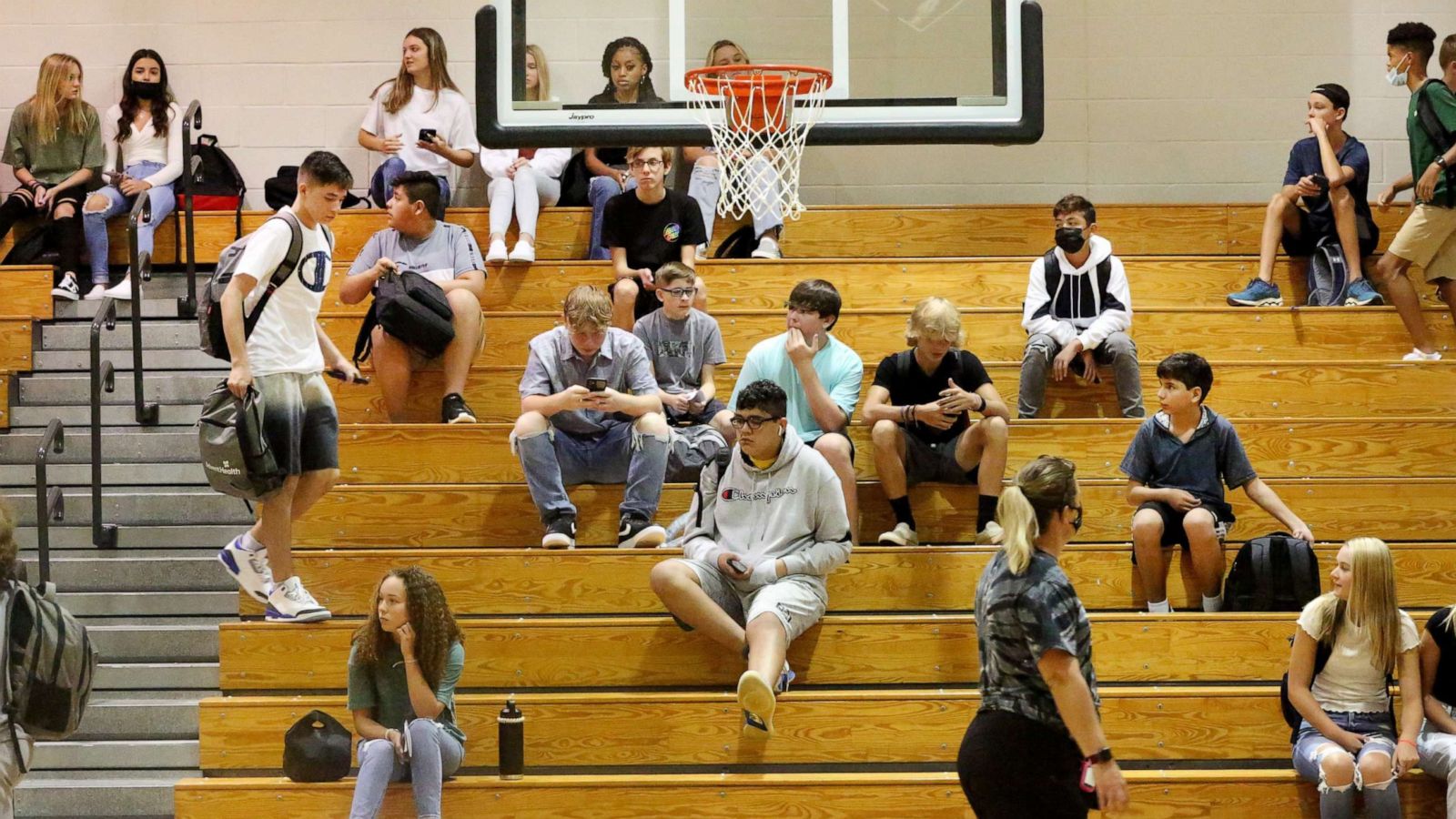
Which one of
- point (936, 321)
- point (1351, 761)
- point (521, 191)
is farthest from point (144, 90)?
point (1351, 761)

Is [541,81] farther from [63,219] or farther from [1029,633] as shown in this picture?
[63,219]

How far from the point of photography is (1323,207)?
7.93 metres

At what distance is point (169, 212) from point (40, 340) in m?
1.10

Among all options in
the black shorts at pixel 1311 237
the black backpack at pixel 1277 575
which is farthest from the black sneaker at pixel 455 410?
the black shorts at pixel 1311 237

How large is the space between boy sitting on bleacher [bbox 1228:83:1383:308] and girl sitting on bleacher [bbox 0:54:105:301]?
19.2 feet

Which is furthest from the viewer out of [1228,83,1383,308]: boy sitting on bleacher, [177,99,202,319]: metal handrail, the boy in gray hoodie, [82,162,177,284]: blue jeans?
[82,162,177,284]: blue jeans

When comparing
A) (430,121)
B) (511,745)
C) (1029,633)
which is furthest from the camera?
(430,121)

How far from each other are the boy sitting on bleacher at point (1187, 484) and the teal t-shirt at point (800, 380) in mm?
1060

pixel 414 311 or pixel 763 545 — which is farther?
pixel 414 311

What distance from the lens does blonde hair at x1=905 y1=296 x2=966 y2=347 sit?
6.16m

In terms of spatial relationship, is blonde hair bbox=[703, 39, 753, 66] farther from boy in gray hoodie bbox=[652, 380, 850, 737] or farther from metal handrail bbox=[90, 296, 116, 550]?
metal handrail bbox=[90, 296, 116, 550]

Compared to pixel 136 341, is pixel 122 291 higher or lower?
higher

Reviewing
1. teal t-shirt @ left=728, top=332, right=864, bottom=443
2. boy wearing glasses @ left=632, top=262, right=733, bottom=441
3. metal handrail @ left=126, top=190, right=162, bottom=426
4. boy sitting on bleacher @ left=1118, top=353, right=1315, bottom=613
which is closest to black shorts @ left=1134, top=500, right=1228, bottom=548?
boy sitting on bleacher @ left=1118, top=353, right=1315, bottom=613

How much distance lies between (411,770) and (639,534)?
1.36 m
